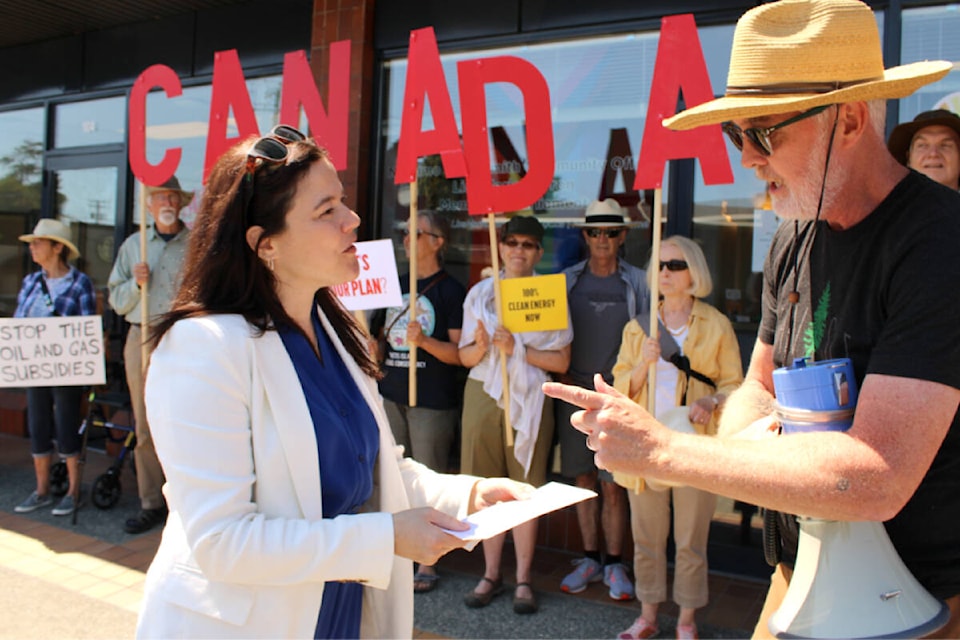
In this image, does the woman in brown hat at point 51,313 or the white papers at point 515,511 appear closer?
the white papers at point 515,511

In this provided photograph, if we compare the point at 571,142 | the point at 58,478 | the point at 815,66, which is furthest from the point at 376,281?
the point at 58,478

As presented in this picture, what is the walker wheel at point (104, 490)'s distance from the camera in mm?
5919

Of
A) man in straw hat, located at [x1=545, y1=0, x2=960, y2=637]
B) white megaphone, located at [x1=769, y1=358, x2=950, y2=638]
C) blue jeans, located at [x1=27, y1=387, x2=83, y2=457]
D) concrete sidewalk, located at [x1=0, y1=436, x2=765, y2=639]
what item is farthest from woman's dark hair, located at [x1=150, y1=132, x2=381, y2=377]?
blue jeans, located at [x1=27, y1=387, x2=83, y2=457]

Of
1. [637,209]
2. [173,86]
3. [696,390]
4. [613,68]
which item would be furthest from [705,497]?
[173,86]

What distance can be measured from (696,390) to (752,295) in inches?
42.4

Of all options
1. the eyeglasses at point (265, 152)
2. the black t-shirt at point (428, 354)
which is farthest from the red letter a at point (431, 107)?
the eyeglasses at point (265, 152)

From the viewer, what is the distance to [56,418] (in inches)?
239

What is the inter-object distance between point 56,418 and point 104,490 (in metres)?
0.69

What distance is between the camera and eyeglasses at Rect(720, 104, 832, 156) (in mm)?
1667

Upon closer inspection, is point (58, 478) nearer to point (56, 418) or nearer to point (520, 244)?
point (56, 418)

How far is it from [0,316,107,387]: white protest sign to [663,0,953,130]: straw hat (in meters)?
5.06

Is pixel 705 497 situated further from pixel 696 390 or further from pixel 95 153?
pixel 95 153

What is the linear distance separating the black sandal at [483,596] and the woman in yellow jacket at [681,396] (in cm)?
81

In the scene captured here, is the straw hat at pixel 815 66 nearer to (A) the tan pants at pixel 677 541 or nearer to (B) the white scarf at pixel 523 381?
(A) the tan pants at pixel 677 541
